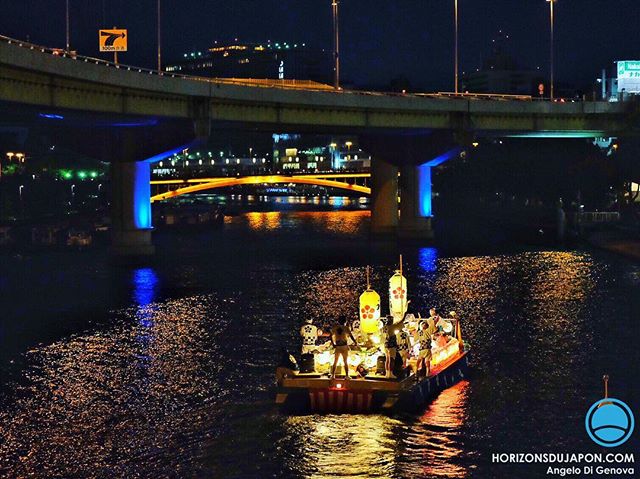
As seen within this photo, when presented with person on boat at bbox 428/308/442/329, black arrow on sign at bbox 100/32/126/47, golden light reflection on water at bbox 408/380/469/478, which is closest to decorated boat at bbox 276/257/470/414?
golden light reflection on water at bbox 408/380/469/478

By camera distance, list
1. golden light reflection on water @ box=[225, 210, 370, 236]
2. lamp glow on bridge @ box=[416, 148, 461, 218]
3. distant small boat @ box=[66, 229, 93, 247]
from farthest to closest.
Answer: golden light reflection on water @ box=[225, 210, 370, 236]
lamp glow on bridge @ box=[416, 148, 461, 218]
distant small boat @ box=[66, 229, 93, 247]

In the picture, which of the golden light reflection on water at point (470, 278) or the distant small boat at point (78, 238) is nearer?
the golden light reflection on water at point (470, 278)

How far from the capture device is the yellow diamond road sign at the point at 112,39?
9669cm

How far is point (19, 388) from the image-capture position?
5012cm

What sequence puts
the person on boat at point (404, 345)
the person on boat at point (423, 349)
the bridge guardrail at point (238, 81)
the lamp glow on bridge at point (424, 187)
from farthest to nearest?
the lamp glow on bridge at point (424, 187) < the bridge guardrail at point (238, 81) < the person on boat at point (423, 349) < the person on boat at point (404, 345)

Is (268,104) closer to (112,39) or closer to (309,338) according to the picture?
(112,39)

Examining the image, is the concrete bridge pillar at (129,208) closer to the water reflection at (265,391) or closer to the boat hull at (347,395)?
the water reflection at (265,391)

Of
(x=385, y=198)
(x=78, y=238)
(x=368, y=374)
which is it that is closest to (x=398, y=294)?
(x=368, y=374)

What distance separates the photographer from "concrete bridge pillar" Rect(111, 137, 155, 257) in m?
103

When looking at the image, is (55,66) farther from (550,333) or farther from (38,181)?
(38,181)

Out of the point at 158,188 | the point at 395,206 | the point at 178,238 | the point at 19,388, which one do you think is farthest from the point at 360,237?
the point at 19,388

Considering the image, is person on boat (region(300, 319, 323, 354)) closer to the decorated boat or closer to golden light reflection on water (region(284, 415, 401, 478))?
the decorated boat

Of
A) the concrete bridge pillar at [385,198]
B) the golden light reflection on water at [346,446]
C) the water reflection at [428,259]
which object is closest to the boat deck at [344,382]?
the golden light reflection on water at [346,446]

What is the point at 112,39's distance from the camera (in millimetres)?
97250
